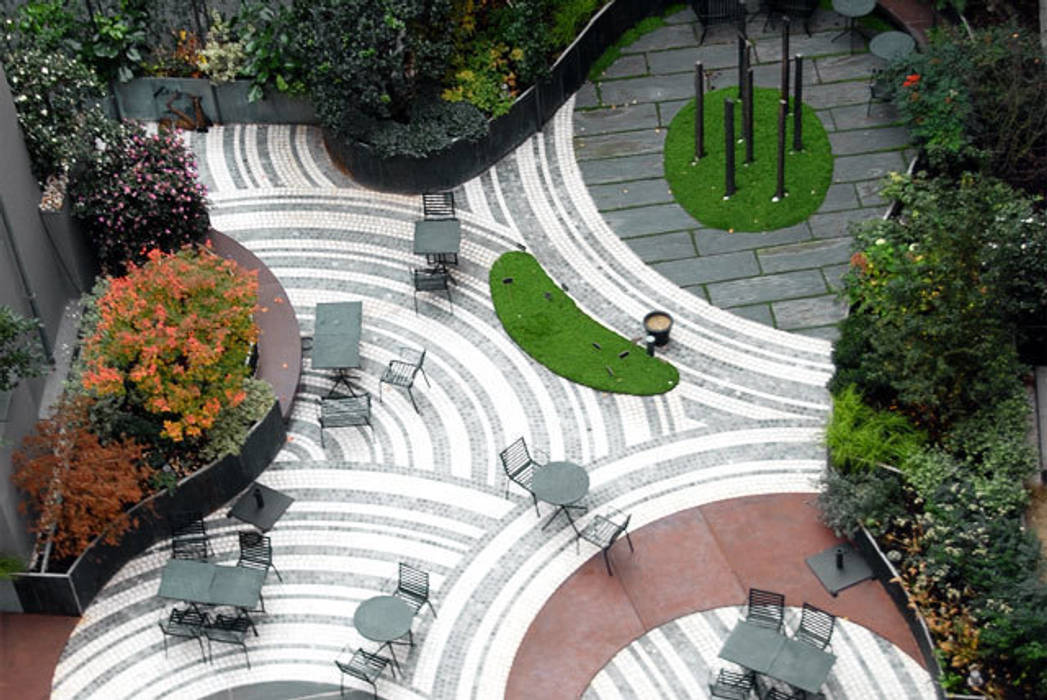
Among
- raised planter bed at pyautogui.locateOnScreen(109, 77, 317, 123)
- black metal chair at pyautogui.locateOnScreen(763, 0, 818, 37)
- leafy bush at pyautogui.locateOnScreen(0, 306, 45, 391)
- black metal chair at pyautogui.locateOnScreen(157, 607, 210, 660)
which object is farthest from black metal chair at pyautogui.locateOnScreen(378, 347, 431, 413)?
black metal chair at pyautogui.locateOnScreen(763, 0, 818, 37)

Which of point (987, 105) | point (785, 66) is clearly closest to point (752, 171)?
point (785, 66)

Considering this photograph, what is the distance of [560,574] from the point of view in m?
23.4

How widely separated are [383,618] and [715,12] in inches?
623

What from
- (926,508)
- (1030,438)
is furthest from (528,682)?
(1030,438)

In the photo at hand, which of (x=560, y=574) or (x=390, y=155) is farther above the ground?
(x=390, y=155)

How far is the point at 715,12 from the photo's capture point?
3209 cm

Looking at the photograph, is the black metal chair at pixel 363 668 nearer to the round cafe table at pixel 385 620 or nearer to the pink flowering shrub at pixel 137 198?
the round cafe table at pixel 385 620

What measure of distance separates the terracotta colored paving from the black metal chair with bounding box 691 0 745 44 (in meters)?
12.0

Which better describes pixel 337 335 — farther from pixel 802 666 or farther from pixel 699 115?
pixel 802 666

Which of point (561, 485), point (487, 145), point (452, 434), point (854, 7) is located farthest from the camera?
point (854, 7)

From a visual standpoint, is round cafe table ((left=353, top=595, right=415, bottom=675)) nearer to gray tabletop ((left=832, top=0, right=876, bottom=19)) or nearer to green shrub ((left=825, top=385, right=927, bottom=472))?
green shrub ((left=825, top=385, right=927, bottom=472))

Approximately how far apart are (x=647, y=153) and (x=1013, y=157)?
6825 mm

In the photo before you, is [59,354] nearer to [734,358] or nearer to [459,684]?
[459,684]

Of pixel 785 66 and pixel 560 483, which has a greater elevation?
pixel 785 66
